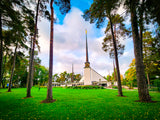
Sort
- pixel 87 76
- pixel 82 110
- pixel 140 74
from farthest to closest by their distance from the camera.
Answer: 1. pixel 87 76
2. pixel 140 74
3. pixel 82 110

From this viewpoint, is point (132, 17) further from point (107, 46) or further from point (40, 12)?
point (40, 12)

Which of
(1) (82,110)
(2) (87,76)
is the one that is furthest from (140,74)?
(2) (87,76)

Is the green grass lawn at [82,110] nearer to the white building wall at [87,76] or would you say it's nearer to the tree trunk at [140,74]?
the tree trunk at [140,74]

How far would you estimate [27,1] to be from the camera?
649 cm

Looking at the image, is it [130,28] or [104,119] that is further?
[130,28]

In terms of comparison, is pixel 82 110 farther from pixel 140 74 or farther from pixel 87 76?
pixel 87 76

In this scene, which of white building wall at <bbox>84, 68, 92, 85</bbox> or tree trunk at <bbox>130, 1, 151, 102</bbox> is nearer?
tree trunk at <bbox>130, 1, 151, 102</bbox>

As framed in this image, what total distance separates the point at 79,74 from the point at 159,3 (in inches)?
2935

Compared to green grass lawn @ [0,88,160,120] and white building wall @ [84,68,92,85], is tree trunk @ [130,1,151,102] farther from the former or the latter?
white building wall @ [84,68,92,85]

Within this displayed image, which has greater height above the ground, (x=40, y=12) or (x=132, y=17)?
(x=40, y=12)

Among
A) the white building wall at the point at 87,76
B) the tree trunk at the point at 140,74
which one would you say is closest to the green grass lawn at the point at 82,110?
the tree trunk at the point at 140,74

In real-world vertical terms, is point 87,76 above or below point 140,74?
below

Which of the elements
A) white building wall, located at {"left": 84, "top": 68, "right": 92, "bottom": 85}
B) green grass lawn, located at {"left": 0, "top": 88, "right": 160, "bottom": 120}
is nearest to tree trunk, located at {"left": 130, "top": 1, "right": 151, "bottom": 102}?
green grass lawn, located at {"left": 0, "top": 88, "right": 160, "bottom": 120}

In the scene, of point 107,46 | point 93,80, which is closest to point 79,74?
point 93,80
